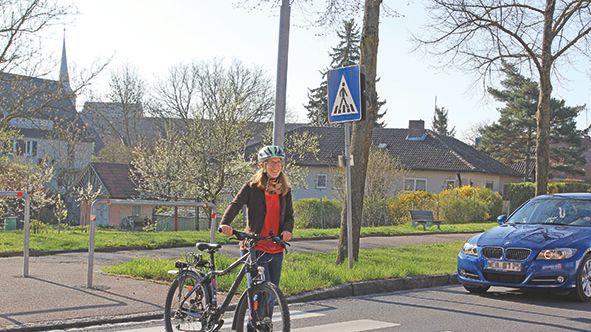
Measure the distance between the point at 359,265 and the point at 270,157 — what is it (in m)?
6.23

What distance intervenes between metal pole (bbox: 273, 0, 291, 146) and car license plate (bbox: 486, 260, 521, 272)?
3.46 metres

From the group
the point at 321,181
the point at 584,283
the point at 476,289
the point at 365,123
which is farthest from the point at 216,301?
the point at 321,181

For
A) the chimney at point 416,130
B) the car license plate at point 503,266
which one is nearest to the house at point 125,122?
the chimney at point 416,130

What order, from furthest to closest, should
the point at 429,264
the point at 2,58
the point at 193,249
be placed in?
the point at 2,58 → the point at 193,249 → the point at 429,264

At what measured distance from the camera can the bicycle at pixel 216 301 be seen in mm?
6848

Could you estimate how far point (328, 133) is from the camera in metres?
60.4

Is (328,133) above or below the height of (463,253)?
above

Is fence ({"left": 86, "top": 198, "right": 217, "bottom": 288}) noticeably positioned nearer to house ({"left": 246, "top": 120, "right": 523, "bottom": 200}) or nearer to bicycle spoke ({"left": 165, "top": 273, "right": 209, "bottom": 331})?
bicycle spoke ({"left": 165, "top": 273, "right": 209, "bottom": 331})

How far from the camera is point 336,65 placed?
217 ft

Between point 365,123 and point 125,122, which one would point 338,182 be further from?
point 125,122

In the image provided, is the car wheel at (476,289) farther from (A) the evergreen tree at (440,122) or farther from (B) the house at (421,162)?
(A) the evergreen tree at (440,122)

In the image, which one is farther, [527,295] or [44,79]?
[44,79]

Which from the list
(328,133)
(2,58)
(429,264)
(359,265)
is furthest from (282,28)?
(328,133)

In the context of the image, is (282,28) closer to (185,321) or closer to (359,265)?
(359,265)
